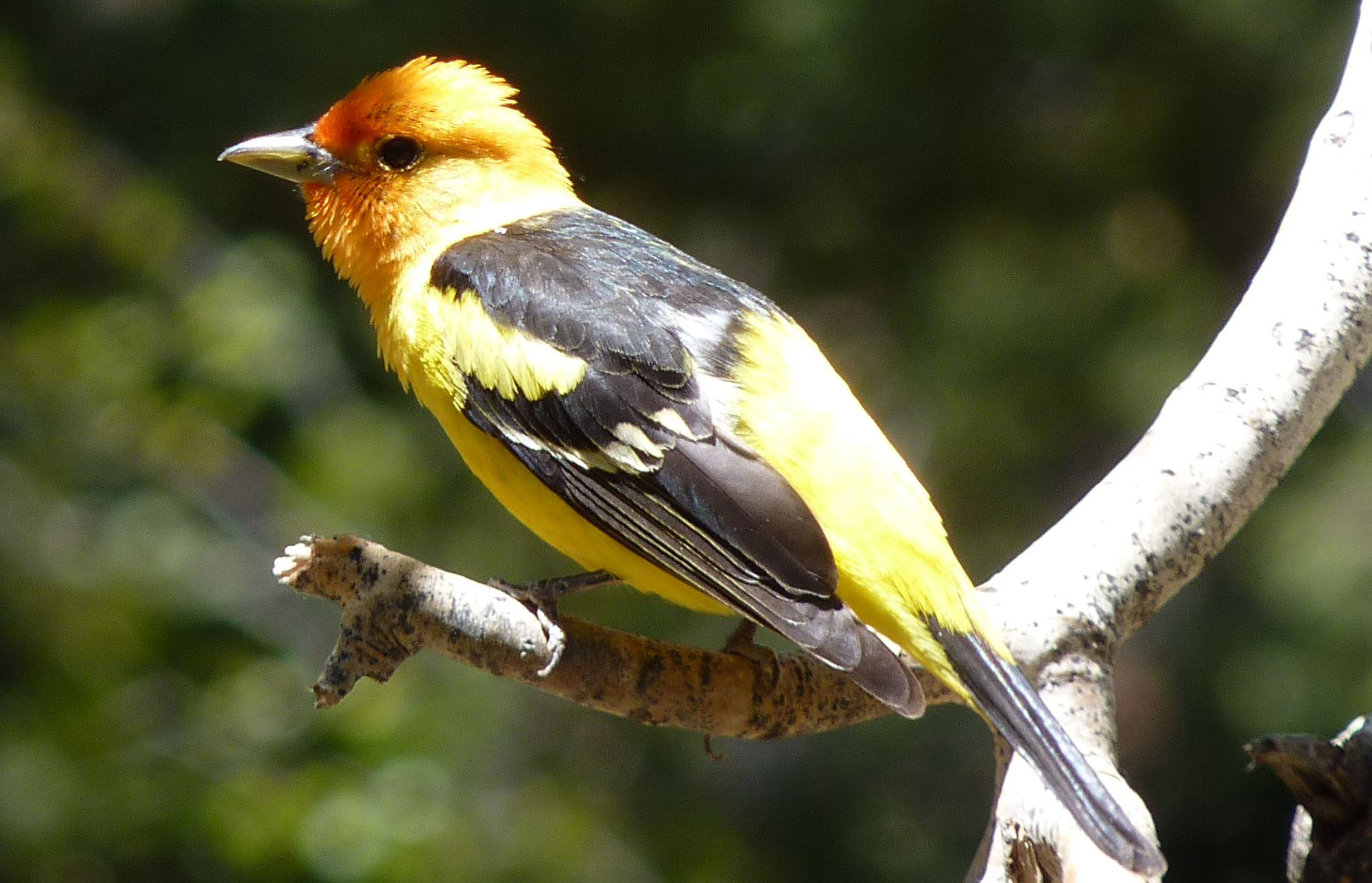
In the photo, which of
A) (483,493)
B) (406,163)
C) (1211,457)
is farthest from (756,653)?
(483,493)

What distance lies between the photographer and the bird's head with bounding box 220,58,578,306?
3.63 m

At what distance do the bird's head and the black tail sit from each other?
1565 millimetres

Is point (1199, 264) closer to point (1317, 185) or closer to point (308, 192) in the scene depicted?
point (1317, 185)

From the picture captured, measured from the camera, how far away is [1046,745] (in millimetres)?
2566

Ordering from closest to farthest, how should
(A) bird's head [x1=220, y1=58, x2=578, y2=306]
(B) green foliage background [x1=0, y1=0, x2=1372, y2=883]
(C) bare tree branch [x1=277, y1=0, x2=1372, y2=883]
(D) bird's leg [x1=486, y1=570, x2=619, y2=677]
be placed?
(C) bare tree branch [x1=277, y1=0, x2=1372, y2=883]
(D) bird's leg [x1=486, y1=570, x2=619, y2=677]
(A) bird's head [x1=220, y1=58, x2=578, y2=306]
(B) green foliage background [x1=0, y1=0, x2=1372, y2=883]

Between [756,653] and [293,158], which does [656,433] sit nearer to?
[756,653]

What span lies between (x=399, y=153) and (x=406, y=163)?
1.3 inches

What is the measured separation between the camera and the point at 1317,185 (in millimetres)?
3281

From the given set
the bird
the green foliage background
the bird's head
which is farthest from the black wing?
the green foliage background

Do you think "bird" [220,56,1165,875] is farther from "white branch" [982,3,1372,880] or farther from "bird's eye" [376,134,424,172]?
"white branch" [982,3,1372,880]

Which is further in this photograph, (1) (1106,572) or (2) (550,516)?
(2) (550,516)

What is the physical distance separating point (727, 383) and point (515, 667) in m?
0.69

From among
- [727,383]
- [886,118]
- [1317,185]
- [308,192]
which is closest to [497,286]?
[727,383]

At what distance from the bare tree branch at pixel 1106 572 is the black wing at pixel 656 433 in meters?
0.26
